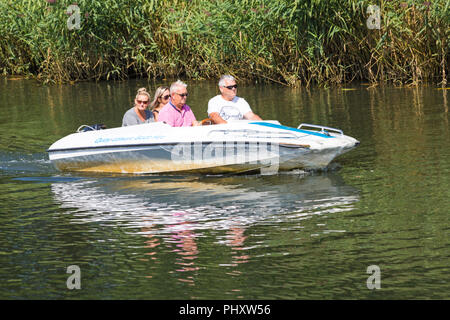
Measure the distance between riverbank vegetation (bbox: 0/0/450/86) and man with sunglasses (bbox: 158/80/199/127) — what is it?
654 centimetres

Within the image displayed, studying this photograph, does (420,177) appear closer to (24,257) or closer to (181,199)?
(181,199)

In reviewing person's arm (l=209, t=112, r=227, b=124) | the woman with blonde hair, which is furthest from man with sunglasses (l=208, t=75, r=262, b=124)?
the woman with blonde hair

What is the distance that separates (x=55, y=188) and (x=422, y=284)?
201 inches

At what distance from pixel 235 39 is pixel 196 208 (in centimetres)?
1001

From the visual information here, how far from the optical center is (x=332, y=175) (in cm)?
991

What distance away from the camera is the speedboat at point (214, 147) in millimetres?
9648

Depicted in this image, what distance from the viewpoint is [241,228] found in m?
7.58

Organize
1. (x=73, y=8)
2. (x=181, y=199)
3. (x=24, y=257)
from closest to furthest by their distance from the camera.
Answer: (x=24, y=257), (x=181, y=199), (x=73, y=8)

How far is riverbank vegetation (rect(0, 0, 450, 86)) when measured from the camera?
16594 millimetres

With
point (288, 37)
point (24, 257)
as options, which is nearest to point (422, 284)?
point (24, 257)

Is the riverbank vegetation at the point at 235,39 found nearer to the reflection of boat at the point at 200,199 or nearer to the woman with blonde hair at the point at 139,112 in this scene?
the woman with blonde hair at the point at 139,112

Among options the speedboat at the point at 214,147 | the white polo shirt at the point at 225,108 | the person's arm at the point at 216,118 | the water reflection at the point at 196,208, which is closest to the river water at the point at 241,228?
the water reflection at the point at 196,208

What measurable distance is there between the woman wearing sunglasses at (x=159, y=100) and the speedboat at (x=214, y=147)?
70 centimetres

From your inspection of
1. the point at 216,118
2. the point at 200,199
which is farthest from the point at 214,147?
the point at 200,199
